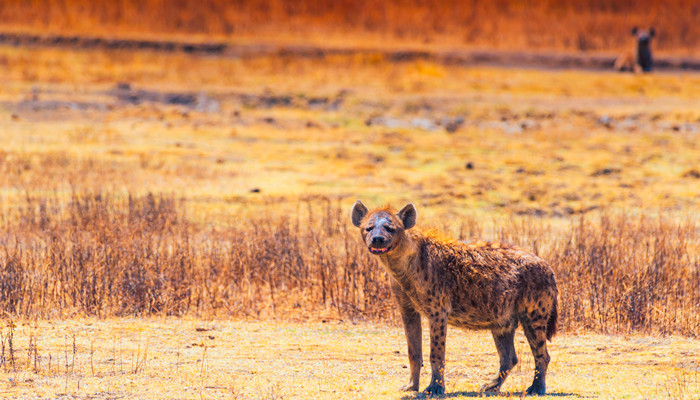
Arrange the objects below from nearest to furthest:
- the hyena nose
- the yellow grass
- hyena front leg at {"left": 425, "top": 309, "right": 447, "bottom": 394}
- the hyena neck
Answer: the hyena nose < the hyena neck < hyena front leg at {"left": 425, "top": 309, "right": 447, "bottom": 394} < the yellow grass

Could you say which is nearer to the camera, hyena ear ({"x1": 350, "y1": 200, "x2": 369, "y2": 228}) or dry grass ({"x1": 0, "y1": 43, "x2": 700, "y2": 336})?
hyena ear ({"x1": 350, "y1": 200, "x2": 369, "y2": 228})

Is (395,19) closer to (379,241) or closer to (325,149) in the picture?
(325,149)

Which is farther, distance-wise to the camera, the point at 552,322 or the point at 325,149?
the point at 325,149

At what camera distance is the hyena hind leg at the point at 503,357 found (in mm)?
8359

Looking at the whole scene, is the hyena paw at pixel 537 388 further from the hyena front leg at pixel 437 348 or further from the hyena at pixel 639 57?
the hyena at pixel 639 57

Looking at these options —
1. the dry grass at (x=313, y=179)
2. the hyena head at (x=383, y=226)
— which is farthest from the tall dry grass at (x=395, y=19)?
the hyena head at (x=383, y=226)

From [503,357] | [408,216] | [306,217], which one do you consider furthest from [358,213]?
[306,217]

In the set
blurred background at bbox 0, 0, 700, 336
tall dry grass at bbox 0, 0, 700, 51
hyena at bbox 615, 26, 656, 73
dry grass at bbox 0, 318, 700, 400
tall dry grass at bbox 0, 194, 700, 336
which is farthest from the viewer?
tall dry grass at bbox 0, 0, 700, 51

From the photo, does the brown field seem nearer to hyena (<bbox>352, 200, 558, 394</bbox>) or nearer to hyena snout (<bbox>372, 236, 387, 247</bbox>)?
hyena (<bbox>352, 200, 558, 394</bbox>)

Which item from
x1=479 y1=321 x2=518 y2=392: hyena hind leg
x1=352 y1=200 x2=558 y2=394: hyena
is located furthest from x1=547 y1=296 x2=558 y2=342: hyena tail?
x1=479 y1=321 x2=518 y2=392: hyena hind leg

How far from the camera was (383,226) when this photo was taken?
771 centimetres

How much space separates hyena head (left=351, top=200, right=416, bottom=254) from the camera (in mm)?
7586

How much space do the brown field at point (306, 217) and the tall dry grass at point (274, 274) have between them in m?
0.03

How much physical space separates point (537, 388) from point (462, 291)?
1018 mm
